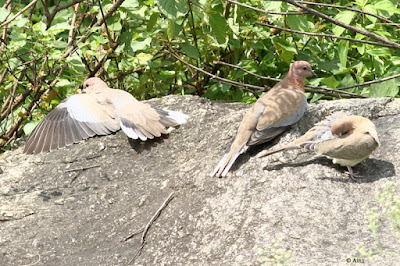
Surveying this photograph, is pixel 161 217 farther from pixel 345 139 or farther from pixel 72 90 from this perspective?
pixel 72 90

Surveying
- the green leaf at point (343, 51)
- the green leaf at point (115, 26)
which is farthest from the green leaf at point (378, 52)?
the green leaf at point (115, 26)

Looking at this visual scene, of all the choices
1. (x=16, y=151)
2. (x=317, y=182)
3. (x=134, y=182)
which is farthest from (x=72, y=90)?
(x=317, y=182)

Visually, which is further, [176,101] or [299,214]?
[176,101]

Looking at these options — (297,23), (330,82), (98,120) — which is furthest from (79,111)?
(330,82)

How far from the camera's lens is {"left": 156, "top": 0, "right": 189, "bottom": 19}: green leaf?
216 inches

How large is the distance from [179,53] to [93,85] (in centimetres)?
116

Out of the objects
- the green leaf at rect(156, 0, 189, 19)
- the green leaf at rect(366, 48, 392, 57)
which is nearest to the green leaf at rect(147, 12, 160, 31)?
the green leaf at rect(156, 0, 189, 19)

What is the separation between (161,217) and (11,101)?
321 cm

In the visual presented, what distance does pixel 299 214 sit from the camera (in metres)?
4.27

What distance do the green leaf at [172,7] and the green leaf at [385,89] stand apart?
2.09m

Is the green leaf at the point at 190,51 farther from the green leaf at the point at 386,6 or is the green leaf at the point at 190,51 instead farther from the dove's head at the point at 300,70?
the green leaf at the point at 386,6

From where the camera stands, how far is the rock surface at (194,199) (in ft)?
13.7

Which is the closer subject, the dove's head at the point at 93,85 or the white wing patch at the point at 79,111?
the white wing patch at the point at 79,111

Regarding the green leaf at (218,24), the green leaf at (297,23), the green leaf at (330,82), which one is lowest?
the green leaf at (330,82)
